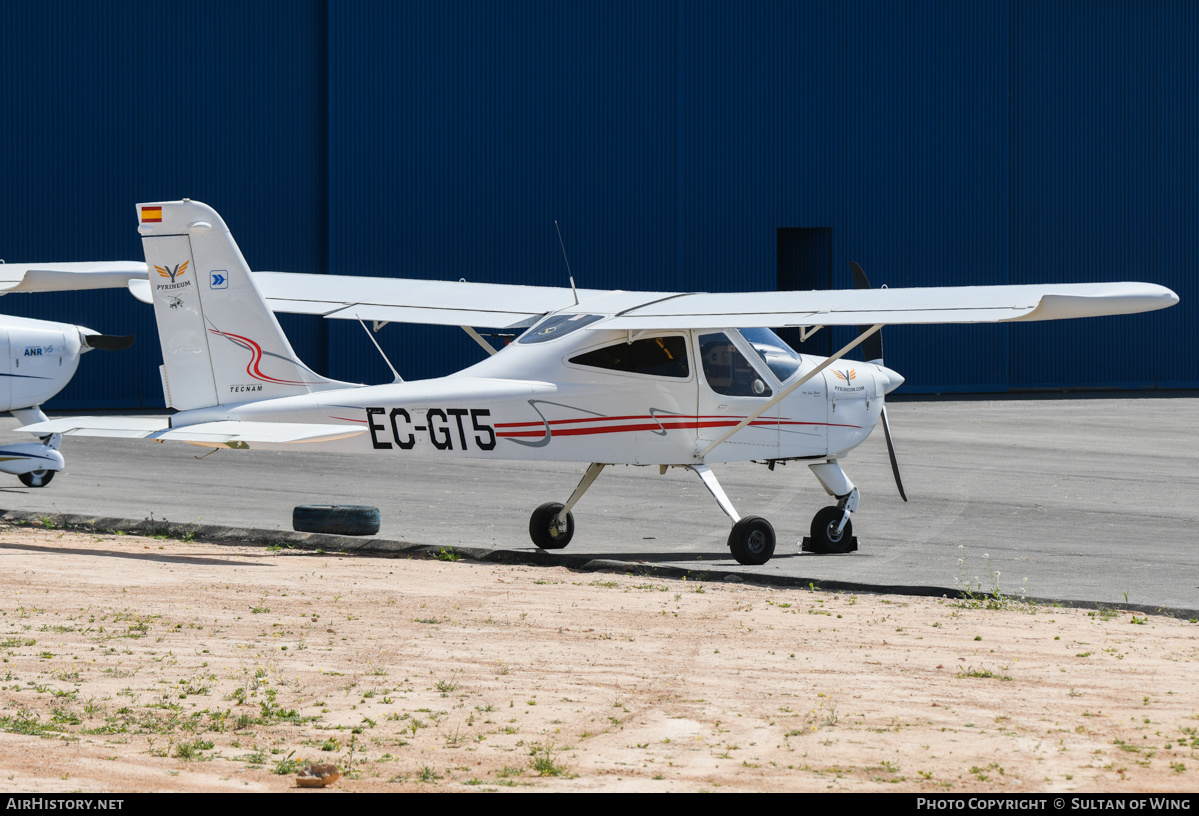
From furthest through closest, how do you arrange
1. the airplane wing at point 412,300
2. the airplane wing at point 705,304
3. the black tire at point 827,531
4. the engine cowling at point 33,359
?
the engine cowling at point 33,359
the airplane wing at point 412,300
the black tire at point 827,531
the airplane wing at point 705,304

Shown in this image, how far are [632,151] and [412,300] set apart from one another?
2069 centimetres

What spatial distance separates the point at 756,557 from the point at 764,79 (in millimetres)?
25499

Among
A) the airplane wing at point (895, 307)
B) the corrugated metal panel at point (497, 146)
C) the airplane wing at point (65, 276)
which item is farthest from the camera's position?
the corrugated metal panel at point (497, 146)

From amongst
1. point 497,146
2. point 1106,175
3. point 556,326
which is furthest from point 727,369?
point 1106,175

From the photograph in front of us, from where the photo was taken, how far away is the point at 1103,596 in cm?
995

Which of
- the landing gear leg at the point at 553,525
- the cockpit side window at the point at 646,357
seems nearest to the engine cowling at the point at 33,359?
the landing gear leg at the point at 553,525

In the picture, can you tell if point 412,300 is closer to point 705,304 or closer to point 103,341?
point 705,304

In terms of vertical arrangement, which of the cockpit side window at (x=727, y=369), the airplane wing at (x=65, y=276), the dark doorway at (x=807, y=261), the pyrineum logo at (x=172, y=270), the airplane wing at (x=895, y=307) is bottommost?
the cockpit side window at (x=727, y=369)

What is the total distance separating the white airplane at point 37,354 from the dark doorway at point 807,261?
21.4 metres

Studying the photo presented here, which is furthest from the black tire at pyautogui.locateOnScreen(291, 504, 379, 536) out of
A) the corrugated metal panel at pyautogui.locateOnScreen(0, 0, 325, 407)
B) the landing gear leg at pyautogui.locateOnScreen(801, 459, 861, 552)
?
the corrugated metal panel at pyautogui.locateOnScreen(0, 0, 325, 407)

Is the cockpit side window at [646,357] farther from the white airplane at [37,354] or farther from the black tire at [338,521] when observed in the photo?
the white airplane at [37,354]

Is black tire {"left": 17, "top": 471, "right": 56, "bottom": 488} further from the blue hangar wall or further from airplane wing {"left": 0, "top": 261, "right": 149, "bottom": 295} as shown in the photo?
the blue hangar wall

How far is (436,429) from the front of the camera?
37.2 feet

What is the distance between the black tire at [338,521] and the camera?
12.7 metres
